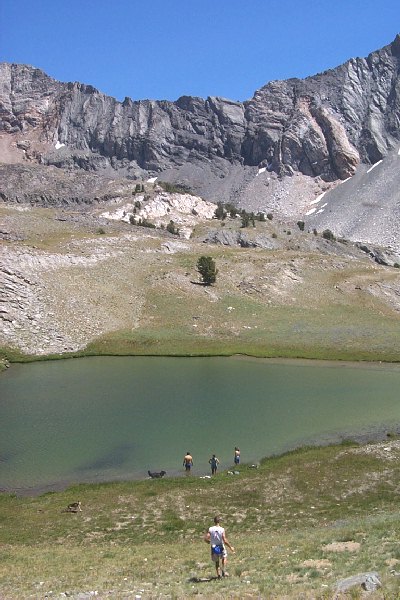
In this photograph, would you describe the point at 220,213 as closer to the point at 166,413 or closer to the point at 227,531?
the point at 166,413

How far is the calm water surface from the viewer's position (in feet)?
111

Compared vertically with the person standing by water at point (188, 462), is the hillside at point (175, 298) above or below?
above

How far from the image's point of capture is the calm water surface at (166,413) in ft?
111

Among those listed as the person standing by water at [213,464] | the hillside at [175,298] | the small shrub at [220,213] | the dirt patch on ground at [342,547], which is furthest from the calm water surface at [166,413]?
the small shrub at [220,213]

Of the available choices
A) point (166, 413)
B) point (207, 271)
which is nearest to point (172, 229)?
point (207, 271)

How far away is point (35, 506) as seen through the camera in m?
27.7

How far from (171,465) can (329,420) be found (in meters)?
14.1

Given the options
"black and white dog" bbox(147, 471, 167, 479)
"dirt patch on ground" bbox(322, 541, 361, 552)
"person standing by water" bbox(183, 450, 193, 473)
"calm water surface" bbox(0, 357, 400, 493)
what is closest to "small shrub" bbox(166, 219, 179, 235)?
"calm water surface" bbox(0, 357, 400, 493)

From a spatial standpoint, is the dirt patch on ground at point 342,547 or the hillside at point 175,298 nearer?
the dirt patch on ground at point 342,547

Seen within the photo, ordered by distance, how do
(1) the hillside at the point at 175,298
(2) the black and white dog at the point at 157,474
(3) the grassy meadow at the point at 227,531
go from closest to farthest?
(3) the grassy meadow at the point at 227,531 → (2) the black and white dog at the point at 157,474 → (1) the hillside at the point at 175,298

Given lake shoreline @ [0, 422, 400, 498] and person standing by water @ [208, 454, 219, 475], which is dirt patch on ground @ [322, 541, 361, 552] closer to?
lake shoreline @ [0, 422, 400, 498]

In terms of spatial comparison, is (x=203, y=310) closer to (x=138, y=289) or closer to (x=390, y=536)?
(x=138, y=289)

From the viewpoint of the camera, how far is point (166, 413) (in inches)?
1671

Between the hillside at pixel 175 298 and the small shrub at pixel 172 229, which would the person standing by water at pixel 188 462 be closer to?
the hillside at pixel 175 298
